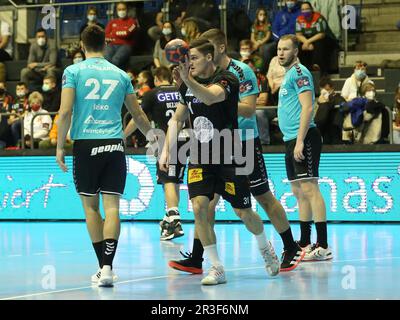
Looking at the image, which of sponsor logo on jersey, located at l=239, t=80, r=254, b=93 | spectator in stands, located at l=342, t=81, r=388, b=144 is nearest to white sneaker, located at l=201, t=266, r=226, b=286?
sponsor logo on jersey, located at l=239, t=80, r=254, b=93

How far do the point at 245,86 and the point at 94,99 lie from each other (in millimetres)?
1571

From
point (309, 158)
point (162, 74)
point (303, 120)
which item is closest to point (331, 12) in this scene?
point (162, 74)

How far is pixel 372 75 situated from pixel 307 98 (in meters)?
8.05

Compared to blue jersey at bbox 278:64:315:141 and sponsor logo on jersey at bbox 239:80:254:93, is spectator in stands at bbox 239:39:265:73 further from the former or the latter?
sponsor logo on jersey at bbox 239:80:254:93

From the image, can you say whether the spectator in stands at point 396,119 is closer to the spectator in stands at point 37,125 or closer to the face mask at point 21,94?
the spectator in stands at point 37,125

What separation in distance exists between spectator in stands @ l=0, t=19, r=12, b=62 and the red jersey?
274 centimetres

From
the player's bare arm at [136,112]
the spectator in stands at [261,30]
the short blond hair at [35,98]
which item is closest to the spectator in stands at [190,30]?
the spectator in stands at [261,30]

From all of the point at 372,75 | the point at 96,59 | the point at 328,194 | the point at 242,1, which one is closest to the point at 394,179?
the point at 328,194

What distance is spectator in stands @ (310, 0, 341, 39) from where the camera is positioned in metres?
18.0

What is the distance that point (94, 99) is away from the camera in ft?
29.0

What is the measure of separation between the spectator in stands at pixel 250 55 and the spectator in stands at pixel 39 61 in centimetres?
415

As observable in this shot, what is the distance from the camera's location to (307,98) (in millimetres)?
10273

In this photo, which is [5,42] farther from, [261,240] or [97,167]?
[261,240]

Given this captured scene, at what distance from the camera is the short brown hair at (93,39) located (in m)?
8.84
